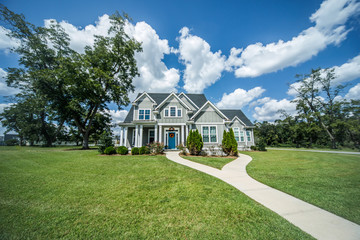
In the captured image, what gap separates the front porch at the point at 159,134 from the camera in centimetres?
1530

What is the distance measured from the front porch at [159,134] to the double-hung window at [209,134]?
2178 mm

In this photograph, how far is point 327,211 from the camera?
3.11 meters

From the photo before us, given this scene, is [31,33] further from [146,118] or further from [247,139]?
[247,139]

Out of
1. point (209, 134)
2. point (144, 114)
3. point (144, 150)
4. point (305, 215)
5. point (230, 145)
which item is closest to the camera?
point (305, 215)

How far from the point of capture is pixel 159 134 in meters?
15.1

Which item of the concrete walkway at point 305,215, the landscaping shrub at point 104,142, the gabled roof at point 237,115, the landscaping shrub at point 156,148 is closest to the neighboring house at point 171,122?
the landscaping shrub at point 156,148

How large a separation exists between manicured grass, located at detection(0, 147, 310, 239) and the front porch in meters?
10.4

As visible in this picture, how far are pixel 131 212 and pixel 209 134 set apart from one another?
43.4ft

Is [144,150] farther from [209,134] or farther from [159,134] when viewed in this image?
[209,134]

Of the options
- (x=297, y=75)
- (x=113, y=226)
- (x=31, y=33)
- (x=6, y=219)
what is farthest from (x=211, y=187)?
(x=297, y=75)

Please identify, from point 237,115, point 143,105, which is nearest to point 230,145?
point 237,115

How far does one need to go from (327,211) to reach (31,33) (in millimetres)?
35680

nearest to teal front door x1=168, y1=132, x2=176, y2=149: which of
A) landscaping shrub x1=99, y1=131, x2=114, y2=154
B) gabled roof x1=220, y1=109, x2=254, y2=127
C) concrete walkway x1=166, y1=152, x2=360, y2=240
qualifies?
landscaping shrub x1=99, y1=131, x2=114, y2=154

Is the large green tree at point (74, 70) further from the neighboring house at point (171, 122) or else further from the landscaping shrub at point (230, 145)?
the landscaping shrub at point (230, 145)
